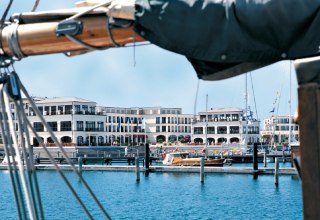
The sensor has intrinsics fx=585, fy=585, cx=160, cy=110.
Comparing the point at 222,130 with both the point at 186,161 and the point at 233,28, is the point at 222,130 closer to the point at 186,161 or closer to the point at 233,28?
the point at 186,161

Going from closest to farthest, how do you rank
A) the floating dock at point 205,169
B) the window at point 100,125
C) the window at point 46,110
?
→ the floating dock at point 205,169 < the window at point 46,110 < the window at point 100,125

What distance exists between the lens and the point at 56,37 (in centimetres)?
534

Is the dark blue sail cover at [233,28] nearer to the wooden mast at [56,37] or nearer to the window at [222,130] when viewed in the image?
the wooden mast at [56,37]

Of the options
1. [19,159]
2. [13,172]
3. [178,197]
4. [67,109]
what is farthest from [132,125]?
[19,159]

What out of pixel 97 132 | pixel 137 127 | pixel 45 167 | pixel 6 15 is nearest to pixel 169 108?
pixel 137 127

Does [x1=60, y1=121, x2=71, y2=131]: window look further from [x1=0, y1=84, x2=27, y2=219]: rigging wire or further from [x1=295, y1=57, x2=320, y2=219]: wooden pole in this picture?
[x1=295, y1=57, x2=320, y2=219]: wooden pole

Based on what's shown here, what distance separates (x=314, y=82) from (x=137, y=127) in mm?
140902

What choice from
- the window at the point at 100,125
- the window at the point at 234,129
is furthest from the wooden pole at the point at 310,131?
the window at the point at 234,129

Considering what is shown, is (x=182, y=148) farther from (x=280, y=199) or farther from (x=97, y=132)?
(x=280, y=199)

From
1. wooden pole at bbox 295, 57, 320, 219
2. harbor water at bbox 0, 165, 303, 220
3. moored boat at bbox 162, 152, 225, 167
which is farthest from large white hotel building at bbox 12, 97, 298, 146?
wooden pole at bbox 295, 57, 320, 219

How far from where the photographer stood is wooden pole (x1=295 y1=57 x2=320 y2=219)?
408 centimetres

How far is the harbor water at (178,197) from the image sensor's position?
34.5 meters

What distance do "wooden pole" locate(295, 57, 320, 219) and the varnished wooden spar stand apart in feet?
5.28

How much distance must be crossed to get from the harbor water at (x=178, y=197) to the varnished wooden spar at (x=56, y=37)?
25.1 metres
